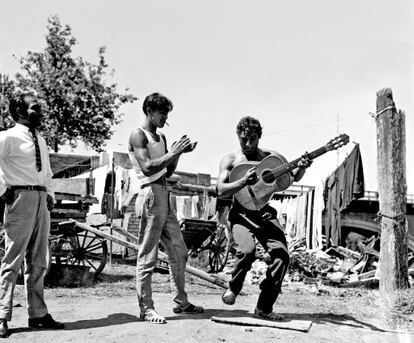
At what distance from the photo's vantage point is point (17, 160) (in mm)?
4742

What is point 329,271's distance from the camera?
12594mm

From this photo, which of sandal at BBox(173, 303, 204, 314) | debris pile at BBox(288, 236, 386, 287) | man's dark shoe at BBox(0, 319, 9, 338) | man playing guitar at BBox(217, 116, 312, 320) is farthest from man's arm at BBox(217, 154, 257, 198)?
debris pile at BBox(288, 236, 386, 287)

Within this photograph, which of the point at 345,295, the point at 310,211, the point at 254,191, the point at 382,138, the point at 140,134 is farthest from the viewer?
the point at 310,211

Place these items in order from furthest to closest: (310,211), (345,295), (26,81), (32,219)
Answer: (26,81)
(310,211)
(345,295)
(32,219)

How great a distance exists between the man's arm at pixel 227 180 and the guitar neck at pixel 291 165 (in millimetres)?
255

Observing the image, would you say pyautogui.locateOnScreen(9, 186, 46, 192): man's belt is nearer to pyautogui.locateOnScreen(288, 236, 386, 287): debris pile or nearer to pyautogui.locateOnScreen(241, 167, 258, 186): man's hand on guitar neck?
pyautogui.locateOnScreen(241, 167, 258, 186): man's hand on guitar neck

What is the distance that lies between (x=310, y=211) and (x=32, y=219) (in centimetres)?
1097

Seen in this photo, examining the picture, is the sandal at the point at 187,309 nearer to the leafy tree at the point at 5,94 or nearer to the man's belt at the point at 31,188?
the man's belt at the point at 31,188

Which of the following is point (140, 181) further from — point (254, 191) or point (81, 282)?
point (81, 282)

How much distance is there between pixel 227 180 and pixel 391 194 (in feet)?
9.41

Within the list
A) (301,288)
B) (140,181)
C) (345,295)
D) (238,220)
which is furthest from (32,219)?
(301,288)

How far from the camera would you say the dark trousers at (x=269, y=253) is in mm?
5230

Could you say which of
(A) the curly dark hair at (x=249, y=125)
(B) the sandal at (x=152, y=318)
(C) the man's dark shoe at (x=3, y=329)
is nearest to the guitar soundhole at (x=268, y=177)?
(A) the curly dark hair at (x=249, y=125)

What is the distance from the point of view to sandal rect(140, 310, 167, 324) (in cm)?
495
